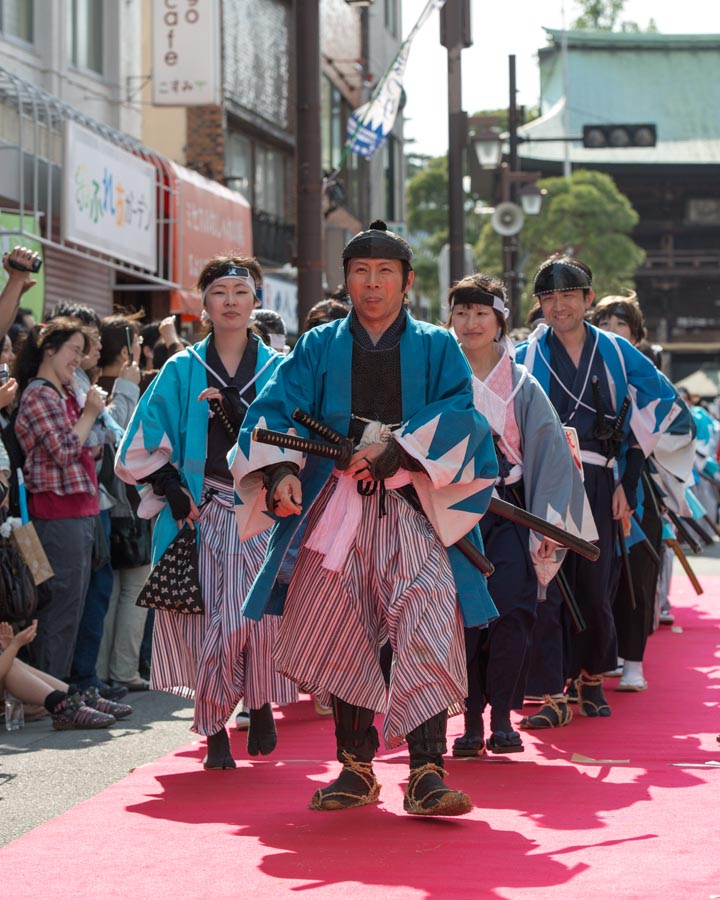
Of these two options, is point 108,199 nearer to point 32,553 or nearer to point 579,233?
point 32,553

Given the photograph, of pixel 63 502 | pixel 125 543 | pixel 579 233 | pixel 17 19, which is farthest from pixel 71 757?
pixel 579 233

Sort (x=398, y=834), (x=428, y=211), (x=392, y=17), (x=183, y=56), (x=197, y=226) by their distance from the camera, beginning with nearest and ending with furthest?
(x=398, y=834) → (x=183, y=56) → (x=197, y=226) → (x=392, y=17) → (x=428, y=211)

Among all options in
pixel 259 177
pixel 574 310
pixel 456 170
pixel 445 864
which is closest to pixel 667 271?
pixel 259 177

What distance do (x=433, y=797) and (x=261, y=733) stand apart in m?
1.31

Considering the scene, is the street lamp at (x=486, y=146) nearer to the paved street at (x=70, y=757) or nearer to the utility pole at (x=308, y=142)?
the utility pole at (x=308, y=142)

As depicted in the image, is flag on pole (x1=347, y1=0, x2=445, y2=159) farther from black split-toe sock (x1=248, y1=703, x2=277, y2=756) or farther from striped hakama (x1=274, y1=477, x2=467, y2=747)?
striped hakama (x1=274, y1=477, x2=467, y2=747)

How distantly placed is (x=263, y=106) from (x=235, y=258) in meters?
19.3

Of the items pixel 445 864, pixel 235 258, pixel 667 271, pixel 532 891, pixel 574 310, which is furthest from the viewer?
pixel 667 271

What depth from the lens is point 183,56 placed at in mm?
16719

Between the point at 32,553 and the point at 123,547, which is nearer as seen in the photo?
the point at 32,553

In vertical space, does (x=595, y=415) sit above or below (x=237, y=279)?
below

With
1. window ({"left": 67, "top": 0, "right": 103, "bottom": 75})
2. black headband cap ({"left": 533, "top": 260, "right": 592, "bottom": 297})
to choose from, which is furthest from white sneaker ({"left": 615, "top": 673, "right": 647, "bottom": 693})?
window ({"left": 67, "top": 0, "right": 103, "bottom": 75})

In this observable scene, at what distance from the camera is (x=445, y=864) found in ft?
13.5

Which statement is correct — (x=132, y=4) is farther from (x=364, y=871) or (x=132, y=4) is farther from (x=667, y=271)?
(x=667, y=271)
